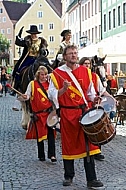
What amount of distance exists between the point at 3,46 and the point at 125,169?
3607 inches

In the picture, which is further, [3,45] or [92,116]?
[3,45]

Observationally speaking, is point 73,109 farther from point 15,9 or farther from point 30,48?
point 15,9

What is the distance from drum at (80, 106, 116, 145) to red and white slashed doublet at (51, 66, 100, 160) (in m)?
0.19

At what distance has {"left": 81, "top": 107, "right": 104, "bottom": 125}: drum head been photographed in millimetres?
6834

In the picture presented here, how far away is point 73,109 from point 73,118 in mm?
112

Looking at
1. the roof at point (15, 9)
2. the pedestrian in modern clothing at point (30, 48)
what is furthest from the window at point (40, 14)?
the pedestrian in modern clothing at point (30, 48)

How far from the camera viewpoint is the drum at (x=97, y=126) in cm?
679

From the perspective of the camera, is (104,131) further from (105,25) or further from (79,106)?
(105,25)

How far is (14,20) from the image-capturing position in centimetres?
11200

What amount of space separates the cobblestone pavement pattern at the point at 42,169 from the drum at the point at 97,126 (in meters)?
0.67

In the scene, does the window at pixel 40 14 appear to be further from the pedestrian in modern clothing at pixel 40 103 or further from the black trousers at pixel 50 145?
the black trousers at pixel 50 145

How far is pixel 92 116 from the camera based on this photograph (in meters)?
6.95

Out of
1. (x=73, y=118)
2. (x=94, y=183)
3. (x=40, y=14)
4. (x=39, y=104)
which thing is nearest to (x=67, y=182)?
(x=94, y=183)

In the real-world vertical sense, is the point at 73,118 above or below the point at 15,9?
below
